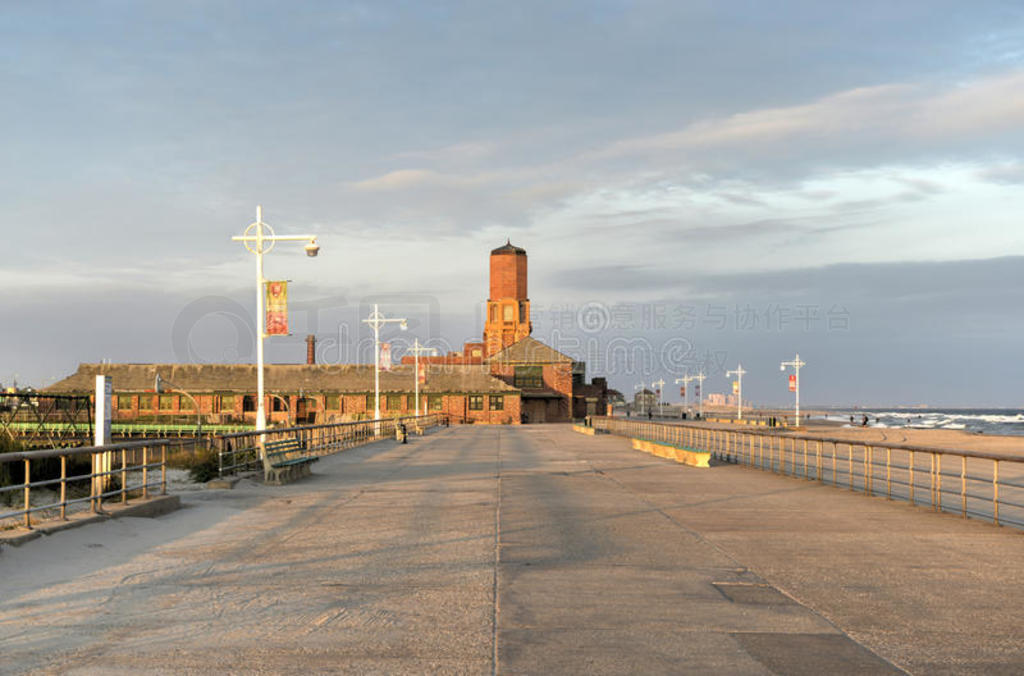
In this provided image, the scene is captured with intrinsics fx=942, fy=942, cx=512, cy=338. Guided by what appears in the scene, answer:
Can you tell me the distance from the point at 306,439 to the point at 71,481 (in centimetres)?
1475

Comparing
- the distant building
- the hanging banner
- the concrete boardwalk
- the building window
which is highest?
the hanging banner

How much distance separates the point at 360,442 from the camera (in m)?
44.3

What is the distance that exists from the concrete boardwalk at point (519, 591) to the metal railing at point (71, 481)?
697mm

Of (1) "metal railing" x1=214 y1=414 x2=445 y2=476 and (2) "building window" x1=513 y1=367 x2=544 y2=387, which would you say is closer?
(1) "metal railing" x1=214 y1=414 x2=445 y2=476

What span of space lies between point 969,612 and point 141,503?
11.6 m

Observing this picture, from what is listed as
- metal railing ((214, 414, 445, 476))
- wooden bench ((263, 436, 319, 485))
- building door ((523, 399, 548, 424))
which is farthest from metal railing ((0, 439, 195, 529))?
building door ((523, 399, 548, 424))

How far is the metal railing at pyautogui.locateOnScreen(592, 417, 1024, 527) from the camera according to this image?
1666 cm

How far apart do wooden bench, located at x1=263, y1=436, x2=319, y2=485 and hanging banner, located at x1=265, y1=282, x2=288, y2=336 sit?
10.7ft

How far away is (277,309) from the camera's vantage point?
2673cm

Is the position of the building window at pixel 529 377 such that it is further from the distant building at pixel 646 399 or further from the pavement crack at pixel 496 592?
the pavement crack at pixel 496 592

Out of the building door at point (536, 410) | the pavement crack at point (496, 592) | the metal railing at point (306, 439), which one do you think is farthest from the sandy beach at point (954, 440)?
the building door at point (536, 410)

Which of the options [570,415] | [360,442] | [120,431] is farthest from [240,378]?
[360,442]

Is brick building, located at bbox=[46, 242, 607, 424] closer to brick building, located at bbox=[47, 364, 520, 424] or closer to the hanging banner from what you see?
brick building, located at bbox=[47, 364, 520, 424]

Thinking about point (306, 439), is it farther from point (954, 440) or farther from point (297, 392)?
point (297, 392)
